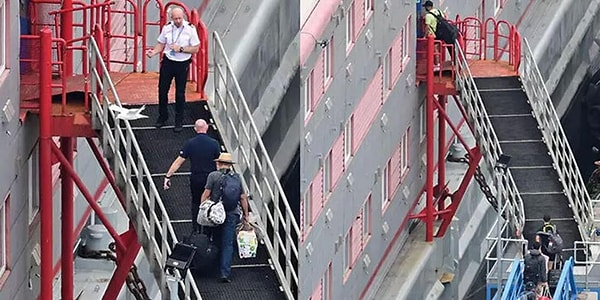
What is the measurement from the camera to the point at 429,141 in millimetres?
50250

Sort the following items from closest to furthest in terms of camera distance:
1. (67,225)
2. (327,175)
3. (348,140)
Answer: (67,225) → (327,175) → (348,140)

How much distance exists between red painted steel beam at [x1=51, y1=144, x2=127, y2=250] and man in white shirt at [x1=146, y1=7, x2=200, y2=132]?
1.25m

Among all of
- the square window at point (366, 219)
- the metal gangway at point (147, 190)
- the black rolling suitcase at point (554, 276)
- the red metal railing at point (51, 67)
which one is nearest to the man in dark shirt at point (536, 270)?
the black rolling suitcase at point (554, 276)

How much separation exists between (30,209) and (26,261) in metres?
0.69

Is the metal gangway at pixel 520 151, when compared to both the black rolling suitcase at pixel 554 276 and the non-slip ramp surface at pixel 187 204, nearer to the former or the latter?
the black rolling suitcase at pixel 554 276

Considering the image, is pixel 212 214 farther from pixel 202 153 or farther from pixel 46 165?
pixel 46 165

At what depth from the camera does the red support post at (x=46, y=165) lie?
116ft

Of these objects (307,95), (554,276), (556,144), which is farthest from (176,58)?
(556,144)

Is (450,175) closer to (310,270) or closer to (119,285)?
(310,270)

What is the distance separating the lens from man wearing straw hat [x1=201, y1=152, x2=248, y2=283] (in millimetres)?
34125

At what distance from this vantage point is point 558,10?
2248 inches

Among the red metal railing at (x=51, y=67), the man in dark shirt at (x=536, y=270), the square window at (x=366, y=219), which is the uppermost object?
the red metal railing at (x=51, y=67)

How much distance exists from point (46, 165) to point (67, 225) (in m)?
1.36

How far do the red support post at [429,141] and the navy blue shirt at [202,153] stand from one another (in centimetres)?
1489
